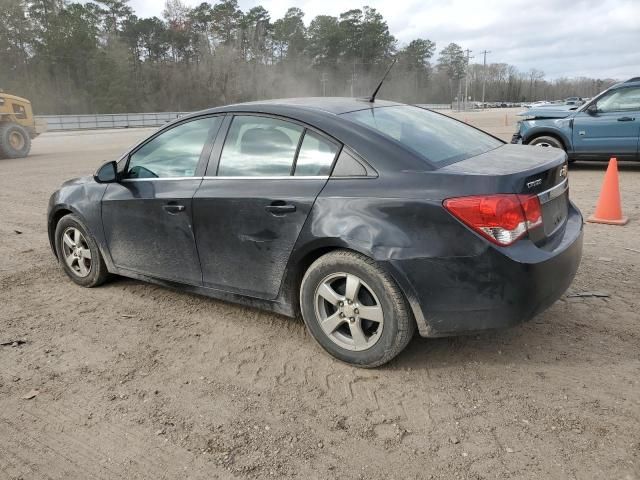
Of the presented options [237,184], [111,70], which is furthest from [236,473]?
[111,70]

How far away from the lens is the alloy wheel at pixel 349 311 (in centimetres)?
309

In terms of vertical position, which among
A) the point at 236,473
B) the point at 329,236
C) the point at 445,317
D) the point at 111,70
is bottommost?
the point at 236,473

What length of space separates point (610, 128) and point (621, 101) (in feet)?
1.74

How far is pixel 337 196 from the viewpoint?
3.12 meters

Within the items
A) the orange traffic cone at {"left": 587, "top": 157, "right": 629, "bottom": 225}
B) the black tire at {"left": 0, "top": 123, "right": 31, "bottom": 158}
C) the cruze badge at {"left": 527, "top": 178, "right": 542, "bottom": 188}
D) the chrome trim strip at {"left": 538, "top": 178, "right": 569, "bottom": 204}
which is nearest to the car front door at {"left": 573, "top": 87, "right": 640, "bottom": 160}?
the orange traffic cone at {"left": 587, "top": 157, "right": 629, "bottom": 225}

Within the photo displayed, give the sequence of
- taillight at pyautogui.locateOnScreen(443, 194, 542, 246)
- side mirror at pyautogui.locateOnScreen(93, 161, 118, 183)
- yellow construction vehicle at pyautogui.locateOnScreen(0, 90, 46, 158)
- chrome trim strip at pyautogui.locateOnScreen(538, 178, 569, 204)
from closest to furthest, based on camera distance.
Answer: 1. taillight at pyautogui.locateOnScreen(443, 194, 542, 246)
2. chrome trim strip at pyautogui.locateOnScreen(538, 178, 569, 204)
3. side mirror at pyautogui.locateOnScreen(93, 161, 118, 183)
4. yellow construction vehicle at pyautogui.locateOnScreen(0, 90, 46, 158)

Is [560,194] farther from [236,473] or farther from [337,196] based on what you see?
[236,473]

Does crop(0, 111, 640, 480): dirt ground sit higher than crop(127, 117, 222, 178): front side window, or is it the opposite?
crop(127, 117, 222, 178): front side window

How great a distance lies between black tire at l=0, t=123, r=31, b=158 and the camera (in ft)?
57.4

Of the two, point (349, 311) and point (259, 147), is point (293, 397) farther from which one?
point (259, 147)

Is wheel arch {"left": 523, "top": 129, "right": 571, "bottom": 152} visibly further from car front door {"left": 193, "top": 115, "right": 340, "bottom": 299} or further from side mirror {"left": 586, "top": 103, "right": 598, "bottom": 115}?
car front door {"left": 193, "top": 115, "right": 340, "bottom": 299}

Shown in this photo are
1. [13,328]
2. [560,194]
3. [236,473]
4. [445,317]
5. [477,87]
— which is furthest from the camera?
[477,87]

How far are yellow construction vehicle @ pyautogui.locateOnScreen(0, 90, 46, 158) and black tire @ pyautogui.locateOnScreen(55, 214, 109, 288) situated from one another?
15.0 meters

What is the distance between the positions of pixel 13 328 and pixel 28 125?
55.8 ft
